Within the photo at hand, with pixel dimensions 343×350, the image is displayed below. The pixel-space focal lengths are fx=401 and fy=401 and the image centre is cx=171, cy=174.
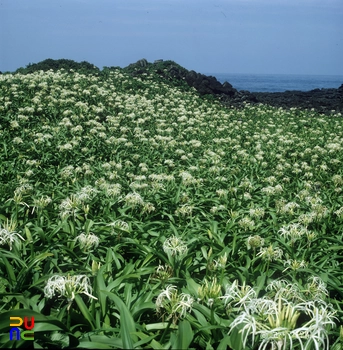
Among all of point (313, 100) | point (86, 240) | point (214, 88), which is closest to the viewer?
point (86, 240)

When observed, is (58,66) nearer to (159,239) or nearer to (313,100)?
(313,100)

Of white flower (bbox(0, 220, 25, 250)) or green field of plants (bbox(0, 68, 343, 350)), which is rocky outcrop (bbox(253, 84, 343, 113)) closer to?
green field of plants (bbox(0, 68, 343, 350))

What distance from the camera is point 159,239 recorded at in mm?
4516

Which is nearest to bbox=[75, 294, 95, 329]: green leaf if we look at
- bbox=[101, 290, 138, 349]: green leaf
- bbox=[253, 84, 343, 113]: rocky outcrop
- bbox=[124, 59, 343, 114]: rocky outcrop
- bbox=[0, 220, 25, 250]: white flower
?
bbox=[101, 290, 138, 349]: green leaf

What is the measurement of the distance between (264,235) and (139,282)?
235 cm

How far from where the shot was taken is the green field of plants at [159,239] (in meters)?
2.50

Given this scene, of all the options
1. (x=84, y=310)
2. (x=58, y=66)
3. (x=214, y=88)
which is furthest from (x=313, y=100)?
(x=84, y=310)

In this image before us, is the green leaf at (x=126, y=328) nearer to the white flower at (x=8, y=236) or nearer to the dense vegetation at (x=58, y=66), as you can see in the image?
the white flower at (x=8, y=236)

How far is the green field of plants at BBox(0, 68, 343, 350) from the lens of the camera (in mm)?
2496

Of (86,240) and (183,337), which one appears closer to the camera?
(183,337)

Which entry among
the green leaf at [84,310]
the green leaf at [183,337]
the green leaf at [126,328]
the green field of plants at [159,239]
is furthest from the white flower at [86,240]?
the green leaf at [183,337]

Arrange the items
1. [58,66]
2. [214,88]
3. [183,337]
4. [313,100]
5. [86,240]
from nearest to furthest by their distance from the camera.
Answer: [183,337], [86,240], [58,66], [214,88], [313,100]

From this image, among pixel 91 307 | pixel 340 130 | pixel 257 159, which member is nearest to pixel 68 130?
pixel 257 159

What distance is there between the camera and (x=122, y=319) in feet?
7.90
